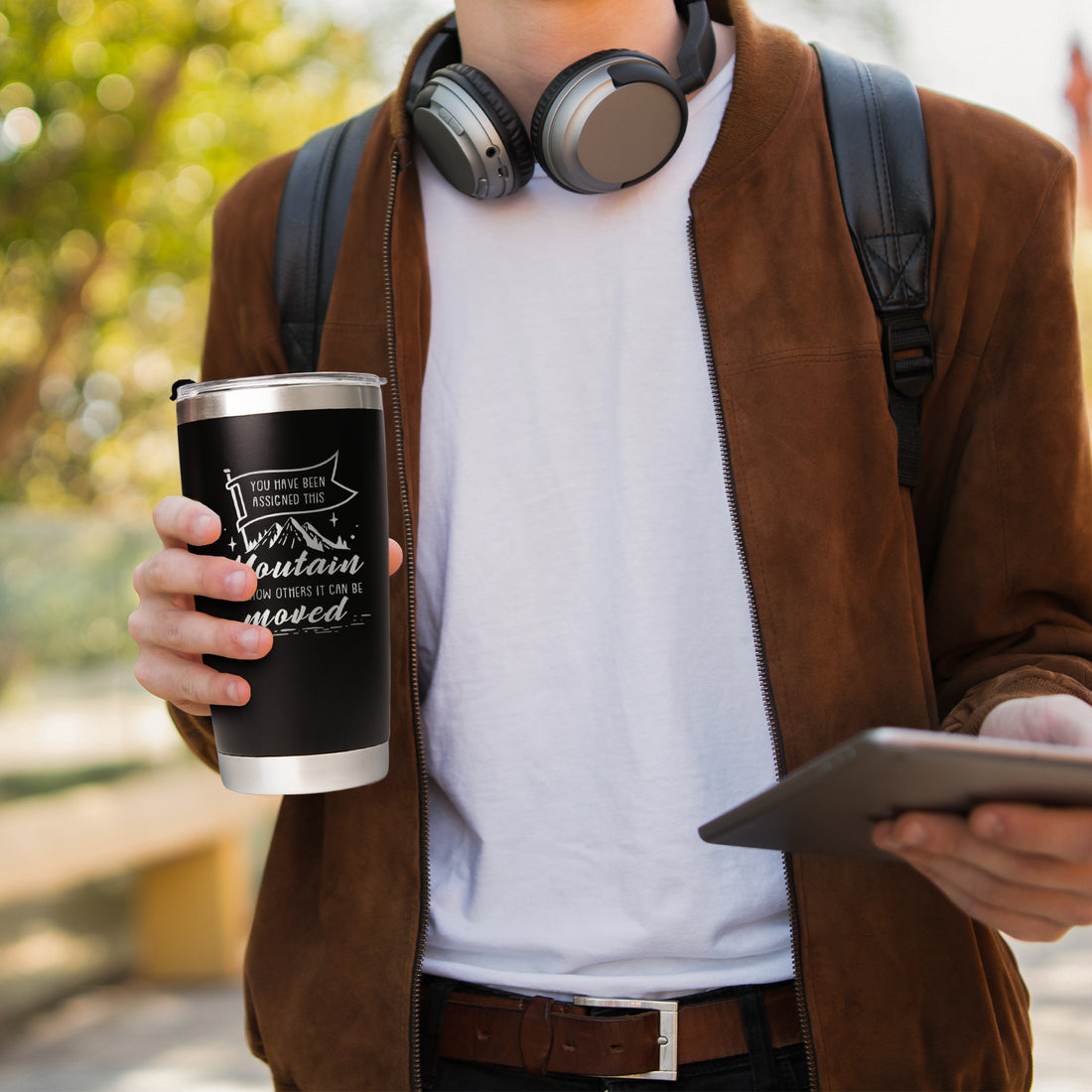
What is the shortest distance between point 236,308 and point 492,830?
2.78 feet

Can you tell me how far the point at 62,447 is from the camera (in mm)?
18812

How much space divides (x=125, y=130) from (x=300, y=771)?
7.71 metres

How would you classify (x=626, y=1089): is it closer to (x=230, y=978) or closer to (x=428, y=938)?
(x=428, y=938)

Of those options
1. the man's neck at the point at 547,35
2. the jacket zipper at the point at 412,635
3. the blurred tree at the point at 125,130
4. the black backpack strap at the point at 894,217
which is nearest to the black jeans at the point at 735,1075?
the jacket zipper at the point at 412,635

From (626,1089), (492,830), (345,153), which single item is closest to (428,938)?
(492,830)

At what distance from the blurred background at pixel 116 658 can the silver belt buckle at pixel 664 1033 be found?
14.8ft

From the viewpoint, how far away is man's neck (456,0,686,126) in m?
1.67

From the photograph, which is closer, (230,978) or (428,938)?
(428,938)

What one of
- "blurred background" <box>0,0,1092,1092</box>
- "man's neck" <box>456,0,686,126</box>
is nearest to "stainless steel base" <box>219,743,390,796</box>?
"man's neck" <box>456,0,686,126</box>

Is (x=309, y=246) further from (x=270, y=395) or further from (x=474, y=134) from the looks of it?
(x=270, y=395)

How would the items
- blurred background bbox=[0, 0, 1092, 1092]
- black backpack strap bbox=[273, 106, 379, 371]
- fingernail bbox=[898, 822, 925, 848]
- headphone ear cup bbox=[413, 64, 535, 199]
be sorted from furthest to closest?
1. blurred background bbox=[0, 0, 1092, 1092]
2. black backpack strap bbox=[273, 106, 379, 371]
3. headphone ear cup bbox=[413, 64, 535, 199]
4. fingernail bbox=[898, 822, 925, 848]

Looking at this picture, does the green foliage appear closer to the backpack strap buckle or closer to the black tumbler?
the black tumbler

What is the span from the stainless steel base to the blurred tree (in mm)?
6315

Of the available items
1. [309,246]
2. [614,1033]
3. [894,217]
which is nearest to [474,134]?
[309,246]
